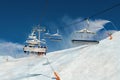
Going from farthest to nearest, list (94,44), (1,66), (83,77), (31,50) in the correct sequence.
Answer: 1. (31,50)
2. (1,66)
3. (94,44)
4. (83,77)

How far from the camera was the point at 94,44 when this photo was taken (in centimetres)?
6009

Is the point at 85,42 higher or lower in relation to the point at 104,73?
higher

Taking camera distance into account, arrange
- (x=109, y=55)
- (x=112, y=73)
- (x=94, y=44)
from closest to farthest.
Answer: (x=112, y=73), (x=109, y=55), (x=94, y=44)

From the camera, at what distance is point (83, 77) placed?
43.3 meters

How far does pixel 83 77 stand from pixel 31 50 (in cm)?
5387

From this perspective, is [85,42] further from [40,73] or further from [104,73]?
[104,73]

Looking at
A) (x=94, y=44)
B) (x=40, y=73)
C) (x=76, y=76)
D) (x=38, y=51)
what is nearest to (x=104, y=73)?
(x=76, y=76)

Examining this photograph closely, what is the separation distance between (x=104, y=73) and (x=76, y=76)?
15.9 ft

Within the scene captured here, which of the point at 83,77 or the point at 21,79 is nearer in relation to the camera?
the point at 83,77

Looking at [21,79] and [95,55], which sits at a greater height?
[95,55]

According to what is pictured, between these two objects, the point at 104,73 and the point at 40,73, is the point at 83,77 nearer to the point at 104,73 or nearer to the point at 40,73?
the point at 104,73

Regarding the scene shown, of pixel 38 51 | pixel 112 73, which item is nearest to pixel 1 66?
pixel 38 51

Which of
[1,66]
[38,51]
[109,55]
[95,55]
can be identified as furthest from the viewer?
[38,51]

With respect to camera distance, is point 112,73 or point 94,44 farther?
point 94,44
